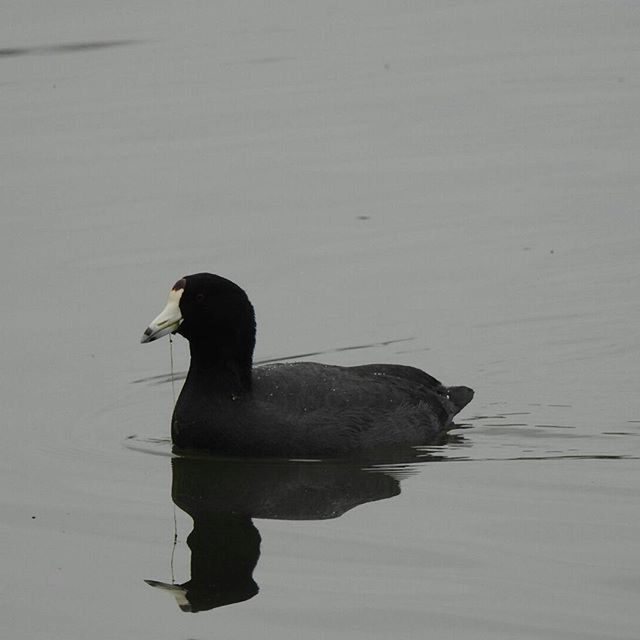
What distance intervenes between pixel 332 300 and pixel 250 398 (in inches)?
120

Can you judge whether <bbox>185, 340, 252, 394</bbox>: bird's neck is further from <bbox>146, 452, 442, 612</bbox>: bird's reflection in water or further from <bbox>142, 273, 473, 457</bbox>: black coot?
<bbox>146, 452, 442, 612</bbox>: bird's reflection in water

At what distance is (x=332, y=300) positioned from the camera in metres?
13.1

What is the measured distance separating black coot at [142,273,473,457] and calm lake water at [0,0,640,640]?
183mm

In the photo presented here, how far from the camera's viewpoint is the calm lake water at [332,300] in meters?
7.91

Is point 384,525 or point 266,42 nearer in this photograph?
point 384,525

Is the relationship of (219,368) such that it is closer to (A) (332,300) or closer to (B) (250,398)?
(B) (250,398)

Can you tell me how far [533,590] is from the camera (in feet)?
24.9

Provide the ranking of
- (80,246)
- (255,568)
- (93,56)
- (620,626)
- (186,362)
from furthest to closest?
(93,56) → (80,246) → (186,362) → (255,568) → (620,626)

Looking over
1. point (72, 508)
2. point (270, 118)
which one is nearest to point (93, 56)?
point (270, 118)

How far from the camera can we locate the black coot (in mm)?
10000

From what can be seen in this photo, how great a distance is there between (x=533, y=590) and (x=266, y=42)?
1659 cm

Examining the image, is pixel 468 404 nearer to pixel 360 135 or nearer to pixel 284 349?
pixel 284 349

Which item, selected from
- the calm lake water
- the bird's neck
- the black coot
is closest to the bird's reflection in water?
the calm lake water

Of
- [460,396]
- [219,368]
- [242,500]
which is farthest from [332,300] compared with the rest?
[242,500]
